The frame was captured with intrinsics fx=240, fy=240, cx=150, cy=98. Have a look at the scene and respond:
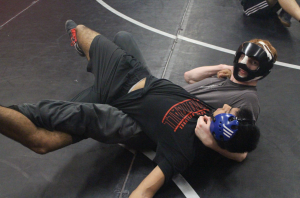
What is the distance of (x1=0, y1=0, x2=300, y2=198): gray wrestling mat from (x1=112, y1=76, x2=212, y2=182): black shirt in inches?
13.8

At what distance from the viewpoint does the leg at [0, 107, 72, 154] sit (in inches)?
59.0

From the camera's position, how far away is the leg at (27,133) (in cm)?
150

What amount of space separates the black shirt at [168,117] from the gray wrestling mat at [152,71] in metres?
0.35

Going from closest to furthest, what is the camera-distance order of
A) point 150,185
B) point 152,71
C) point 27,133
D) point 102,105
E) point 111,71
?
1. point 27,133
2. point 150,185
3. point 102,105
4. point 111,71
5. point 152,71

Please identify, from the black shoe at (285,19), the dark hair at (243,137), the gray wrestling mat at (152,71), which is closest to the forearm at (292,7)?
the black shoe at (285,19)

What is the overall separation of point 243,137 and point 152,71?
162 centimetres

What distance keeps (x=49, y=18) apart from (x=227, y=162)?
377cm

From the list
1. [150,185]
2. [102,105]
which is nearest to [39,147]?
[102,105]

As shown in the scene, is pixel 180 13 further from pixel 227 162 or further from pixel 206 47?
pixel 227 162

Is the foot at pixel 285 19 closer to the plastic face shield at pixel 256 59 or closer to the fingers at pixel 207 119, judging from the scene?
the plastic face shield at pixel 256 59

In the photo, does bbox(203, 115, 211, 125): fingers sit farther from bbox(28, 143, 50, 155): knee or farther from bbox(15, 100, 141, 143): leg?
bbox(28, 143, 50, 155): knee

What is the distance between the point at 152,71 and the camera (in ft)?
9.95

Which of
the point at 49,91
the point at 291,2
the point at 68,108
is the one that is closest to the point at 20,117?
the point at 68,108

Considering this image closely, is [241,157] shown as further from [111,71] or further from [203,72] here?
[111,71]
